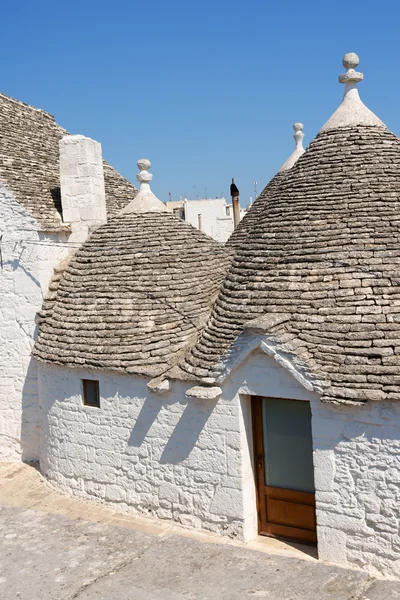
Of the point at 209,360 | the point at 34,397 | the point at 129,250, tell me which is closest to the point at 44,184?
the point at 129,250

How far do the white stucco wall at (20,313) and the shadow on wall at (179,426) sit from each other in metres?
3.47

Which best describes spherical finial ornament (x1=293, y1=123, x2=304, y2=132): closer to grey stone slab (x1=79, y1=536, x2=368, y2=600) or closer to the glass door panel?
the glass door panel

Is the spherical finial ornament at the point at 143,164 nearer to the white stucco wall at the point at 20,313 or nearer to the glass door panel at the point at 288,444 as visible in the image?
the white stucco wall at the point at 20,313

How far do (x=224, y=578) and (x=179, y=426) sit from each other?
2232 millimetres

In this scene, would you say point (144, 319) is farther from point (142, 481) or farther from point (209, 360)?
point (142, 481)

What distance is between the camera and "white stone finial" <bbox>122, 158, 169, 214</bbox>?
11.8 meters

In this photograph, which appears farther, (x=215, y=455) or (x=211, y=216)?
(x=211, y=216)

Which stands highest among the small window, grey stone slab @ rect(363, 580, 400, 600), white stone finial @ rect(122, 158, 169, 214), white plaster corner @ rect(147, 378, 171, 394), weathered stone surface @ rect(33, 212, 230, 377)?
white stone finial @ rect(122, 158, 169, 214)

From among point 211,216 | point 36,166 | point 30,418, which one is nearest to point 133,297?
point 30,418

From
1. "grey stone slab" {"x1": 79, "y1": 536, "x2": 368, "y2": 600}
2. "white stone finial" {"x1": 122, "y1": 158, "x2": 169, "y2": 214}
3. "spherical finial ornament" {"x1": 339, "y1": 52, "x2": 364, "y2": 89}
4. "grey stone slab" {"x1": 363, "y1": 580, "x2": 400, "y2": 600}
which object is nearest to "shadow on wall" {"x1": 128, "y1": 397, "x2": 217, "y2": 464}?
"grey stone slab" {"x1": 79, "y1": 536, "x2": 368, "y2": 600}

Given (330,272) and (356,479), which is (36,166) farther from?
Result: (356,479)

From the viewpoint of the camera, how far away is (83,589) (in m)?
7.86

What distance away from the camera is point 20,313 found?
12258 millimetres

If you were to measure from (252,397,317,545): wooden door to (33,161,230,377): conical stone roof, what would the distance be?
1780 mm
